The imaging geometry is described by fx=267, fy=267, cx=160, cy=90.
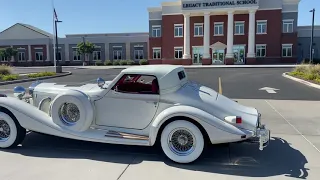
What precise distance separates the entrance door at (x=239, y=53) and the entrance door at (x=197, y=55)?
555 centimetres

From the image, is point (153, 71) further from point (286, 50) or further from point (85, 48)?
point (85, 48)

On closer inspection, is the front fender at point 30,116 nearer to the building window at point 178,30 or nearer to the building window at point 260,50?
the building window at point 178,30

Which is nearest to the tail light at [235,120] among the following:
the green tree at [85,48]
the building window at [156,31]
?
the building window at [156,31]

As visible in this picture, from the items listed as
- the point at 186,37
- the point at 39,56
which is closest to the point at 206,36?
the point at 186,37

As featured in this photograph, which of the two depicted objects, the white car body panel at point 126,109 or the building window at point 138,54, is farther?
the building window at point 138,54

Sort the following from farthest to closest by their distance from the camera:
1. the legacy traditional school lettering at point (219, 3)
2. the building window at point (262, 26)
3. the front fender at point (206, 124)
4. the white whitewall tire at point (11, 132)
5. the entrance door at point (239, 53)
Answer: the entrance door at point (239, 53)
the building window at point (262, 26)
the legacy traditional school lettering at point (219, 3)
the white whitewall tire at point (11, 132)
the front fender at point (206, 124)

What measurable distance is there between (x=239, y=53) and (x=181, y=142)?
4233cm

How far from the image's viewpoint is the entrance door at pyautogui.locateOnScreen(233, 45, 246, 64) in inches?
1726

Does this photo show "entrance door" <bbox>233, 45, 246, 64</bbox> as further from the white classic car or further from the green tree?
the white classic car

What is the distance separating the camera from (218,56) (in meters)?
44.7

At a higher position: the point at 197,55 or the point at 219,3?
the point at 219,3

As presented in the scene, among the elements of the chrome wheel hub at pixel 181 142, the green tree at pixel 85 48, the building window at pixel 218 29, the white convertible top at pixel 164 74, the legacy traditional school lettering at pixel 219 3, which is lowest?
the chrome wheel hub at pixel 181 142

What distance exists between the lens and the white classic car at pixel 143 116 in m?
4.25

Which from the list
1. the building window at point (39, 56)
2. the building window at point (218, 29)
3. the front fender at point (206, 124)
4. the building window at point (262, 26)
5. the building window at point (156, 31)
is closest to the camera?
the front fender at point (206, 124)
